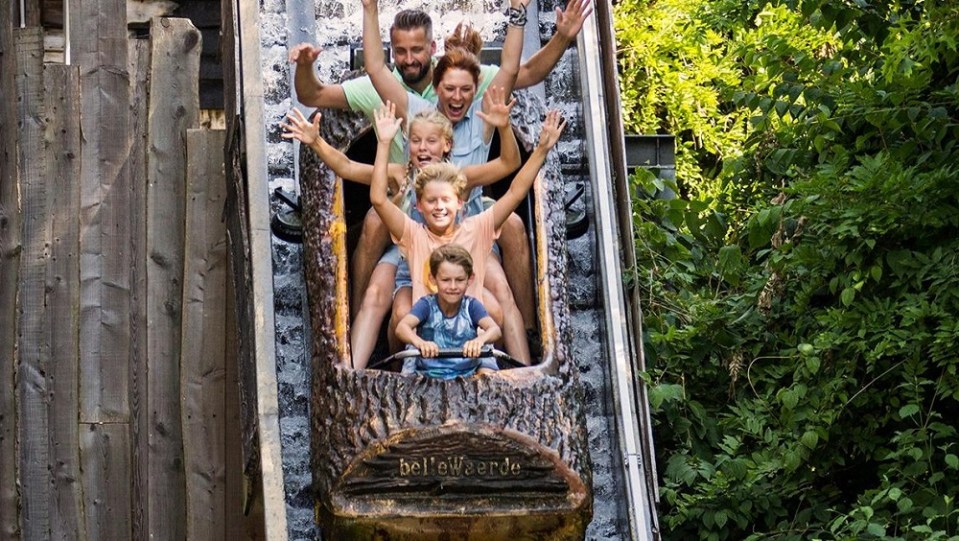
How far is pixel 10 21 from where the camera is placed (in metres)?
7.22

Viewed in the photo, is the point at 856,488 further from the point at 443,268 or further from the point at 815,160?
the point at 443,268

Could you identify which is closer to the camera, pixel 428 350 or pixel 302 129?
pixel 428 350

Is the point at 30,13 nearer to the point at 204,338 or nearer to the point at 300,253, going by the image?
the point at 204,338

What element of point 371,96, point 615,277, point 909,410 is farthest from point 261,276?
point 909,410

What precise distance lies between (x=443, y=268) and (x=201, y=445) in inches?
52.8

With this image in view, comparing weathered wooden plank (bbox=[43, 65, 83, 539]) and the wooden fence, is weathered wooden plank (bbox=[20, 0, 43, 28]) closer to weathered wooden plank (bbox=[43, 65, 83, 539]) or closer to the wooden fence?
the wooden fence

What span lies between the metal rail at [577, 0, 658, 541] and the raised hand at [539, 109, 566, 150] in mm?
531

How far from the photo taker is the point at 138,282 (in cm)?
727

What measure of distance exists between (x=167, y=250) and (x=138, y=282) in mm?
153

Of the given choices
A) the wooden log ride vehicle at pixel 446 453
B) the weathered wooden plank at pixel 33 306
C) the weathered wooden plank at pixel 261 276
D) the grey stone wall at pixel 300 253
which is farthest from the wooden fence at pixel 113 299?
the wooden log ride vehicle at pixel 446 453

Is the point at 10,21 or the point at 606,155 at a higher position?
the point at 10,21

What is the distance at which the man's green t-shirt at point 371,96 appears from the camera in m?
6.77

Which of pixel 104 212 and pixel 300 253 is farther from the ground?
pixel 104 212

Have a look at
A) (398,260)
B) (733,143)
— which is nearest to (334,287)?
(398,260)
